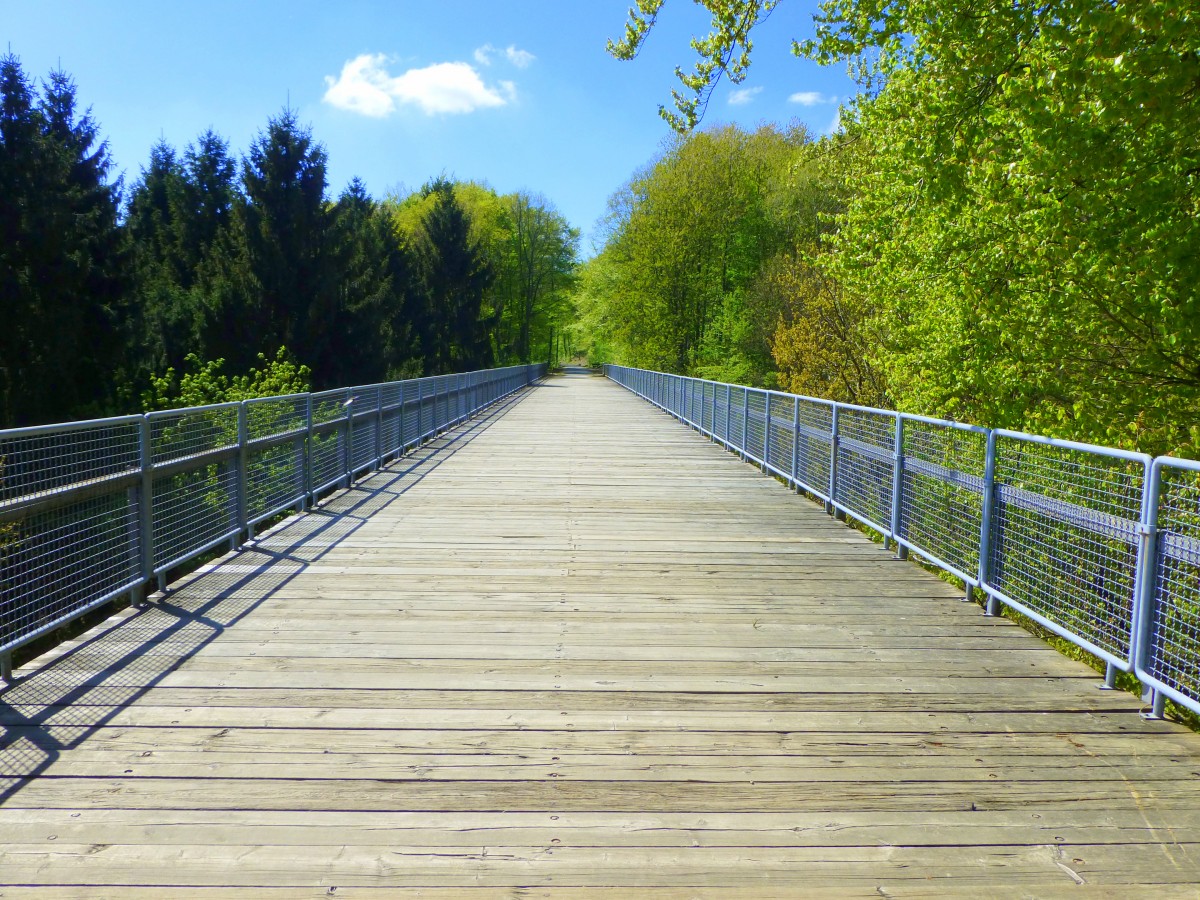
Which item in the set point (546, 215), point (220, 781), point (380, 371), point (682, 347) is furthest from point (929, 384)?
point (546, 215)

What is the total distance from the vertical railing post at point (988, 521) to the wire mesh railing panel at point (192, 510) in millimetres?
4977

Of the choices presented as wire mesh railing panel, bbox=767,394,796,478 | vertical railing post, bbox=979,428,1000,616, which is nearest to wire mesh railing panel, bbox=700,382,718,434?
wire mesh railing panel, bbox=767,394,796,478

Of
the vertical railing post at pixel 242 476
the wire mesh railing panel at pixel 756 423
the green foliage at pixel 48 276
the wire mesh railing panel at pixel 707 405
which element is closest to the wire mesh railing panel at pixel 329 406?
the vertical railing post at pixel 242 476

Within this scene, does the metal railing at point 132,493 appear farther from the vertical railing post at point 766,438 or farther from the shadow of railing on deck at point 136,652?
the vertical railing post at point 766,438

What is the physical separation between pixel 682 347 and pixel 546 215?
104 ft

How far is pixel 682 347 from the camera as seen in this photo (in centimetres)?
4691

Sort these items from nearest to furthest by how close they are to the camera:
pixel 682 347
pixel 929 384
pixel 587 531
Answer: pixel 587 531 → pixel 929 384 → pixel 682 347

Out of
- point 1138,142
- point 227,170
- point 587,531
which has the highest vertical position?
point 227,170

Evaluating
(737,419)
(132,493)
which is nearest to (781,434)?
(737,419)

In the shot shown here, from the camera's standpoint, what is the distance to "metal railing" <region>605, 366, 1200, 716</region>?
4.02m

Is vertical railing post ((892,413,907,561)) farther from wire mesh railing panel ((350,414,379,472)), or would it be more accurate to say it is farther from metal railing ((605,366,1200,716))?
wire mesh railing panel ((350,414,379,472))

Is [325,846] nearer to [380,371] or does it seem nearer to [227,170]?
[380,371]

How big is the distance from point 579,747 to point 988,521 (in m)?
3.28

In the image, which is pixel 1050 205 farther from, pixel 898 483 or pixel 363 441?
pixel 363 441
